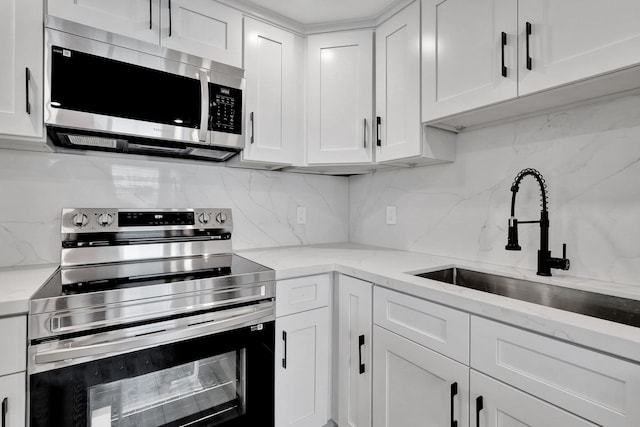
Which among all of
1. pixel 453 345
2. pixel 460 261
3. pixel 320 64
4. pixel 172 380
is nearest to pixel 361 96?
pixel 320 64

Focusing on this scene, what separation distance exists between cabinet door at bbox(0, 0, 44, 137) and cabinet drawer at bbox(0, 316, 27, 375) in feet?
2.22

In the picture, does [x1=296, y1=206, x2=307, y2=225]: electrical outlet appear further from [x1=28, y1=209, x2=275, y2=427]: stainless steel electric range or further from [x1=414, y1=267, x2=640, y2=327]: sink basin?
[x1=414, y1=267, x2=640, y2=327]: sink basin

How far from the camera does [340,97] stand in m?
1.84

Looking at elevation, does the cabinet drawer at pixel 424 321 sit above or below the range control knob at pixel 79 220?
below

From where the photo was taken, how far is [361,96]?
181 centimetres

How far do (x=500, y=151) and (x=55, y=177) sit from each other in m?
2.13

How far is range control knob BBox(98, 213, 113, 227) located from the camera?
1.47m

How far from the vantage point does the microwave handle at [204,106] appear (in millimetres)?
1491

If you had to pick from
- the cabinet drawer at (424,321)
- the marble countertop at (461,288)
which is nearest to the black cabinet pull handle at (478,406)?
the cabinet drawer at (424,321)

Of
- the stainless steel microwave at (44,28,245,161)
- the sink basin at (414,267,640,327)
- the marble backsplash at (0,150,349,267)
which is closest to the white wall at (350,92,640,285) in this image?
the sink basin at (414,267,640,327)

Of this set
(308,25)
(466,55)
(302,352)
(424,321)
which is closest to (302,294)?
(302,352)

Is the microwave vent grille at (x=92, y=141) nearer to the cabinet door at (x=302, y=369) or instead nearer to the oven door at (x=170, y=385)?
the oven door at (x=170, y=385)

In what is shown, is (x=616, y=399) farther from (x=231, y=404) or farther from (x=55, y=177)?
(x=55, y=177)

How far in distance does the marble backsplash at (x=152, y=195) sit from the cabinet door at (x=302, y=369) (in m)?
0.70
